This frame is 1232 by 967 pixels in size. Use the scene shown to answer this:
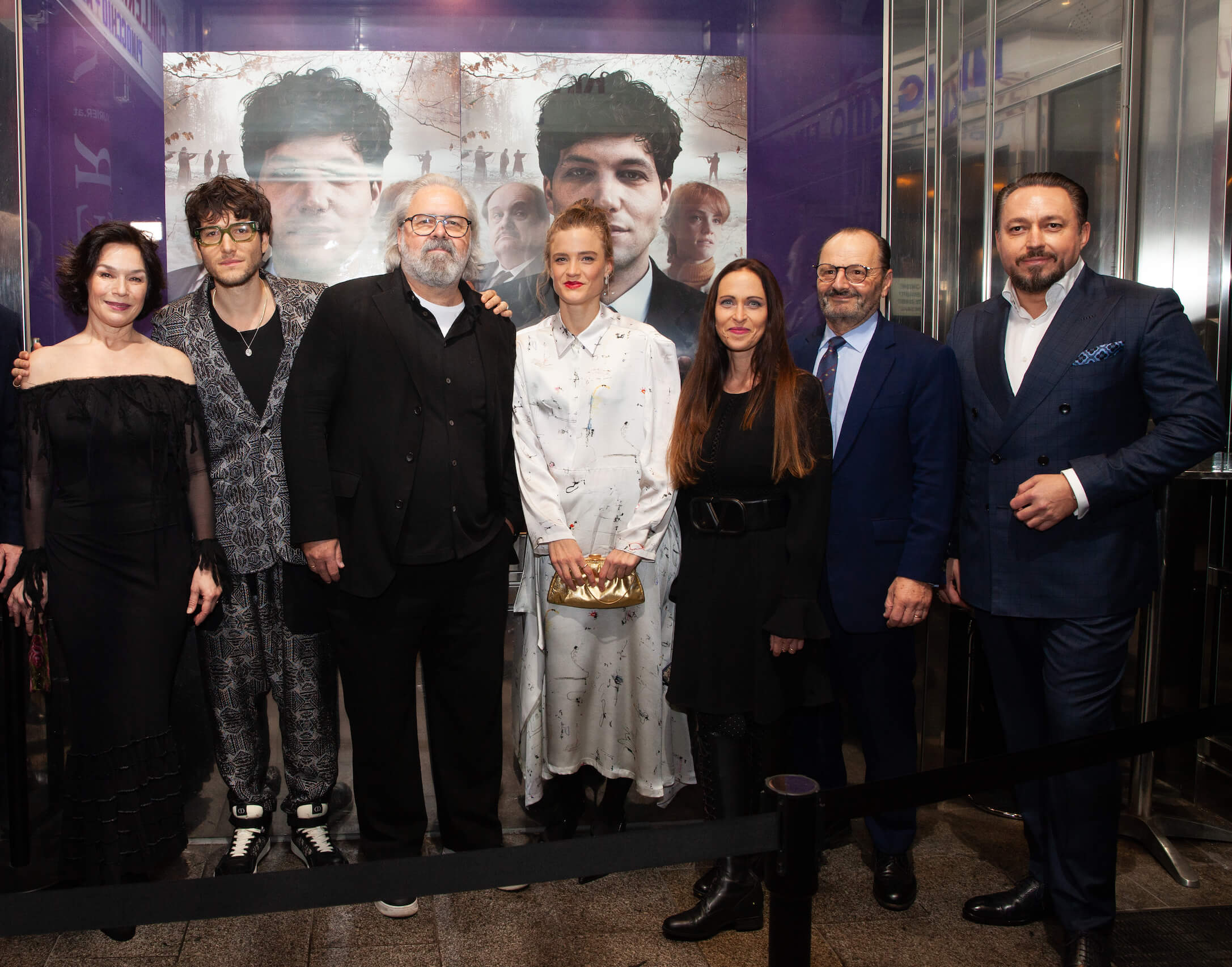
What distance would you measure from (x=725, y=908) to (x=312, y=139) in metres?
2.73

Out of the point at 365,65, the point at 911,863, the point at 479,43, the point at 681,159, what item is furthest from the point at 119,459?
the point at 911,863

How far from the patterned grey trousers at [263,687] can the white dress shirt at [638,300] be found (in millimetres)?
1486

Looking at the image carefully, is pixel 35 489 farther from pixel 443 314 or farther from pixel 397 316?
pixel 443 314

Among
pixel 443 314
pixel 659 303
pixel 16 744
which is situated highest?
pixel 659 303

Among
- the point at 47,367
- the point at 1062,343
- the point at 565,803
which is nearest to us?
the point at 1062,343

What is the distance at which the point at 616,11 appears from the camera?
3.47m

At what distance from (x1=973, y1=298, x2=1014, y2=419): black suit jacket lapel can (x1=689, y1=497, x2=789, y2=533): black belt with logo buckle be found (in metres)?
0.64

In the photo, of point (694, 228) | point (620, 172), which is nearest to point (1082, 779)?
point (694, 228)

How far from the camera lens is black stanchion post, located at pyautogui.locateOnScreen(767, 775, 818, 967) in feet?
5.06

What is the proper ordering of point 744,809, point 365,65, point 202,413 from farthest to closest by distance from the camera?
point 365,65 → point 202,413 → point 744,809

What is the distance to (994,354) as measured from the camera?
265cm

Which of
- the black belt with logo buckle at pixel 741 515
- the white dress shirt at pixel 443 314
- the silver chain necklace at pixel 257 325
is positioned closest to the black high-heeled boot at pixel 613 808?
the black belt with logo buckle at pixel 741 515

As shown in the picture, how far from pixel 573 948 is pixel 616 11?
3.01 metres

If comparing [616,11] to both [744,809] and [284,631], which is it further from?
[744,809]
